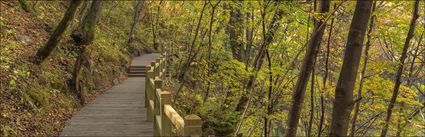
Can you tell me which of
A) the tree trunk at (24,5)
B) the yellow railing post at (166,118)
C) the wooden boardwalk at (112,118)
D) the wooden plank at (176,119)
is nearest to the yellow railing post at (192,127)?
the wooden plank at (176,119)

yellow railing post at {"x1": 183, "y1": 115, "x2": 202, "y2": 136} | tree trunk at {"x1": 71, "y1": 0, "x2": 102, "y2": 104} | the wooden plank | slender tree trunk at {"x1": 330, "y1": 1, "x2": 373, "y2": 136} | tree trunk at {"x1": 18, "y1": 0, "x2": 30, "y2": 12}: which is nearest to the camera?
slender tree trunk at {"x1": 330, "y1": 1, "x2": 373, "y2": 136}

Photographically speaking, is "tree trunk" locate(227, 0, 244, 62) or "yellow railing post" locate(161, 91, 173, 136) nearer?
"yellow railing post" locate(161, 91, 173, 136)

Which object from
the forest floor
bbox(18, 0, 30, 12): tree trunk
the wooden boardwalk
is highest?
bbox(18, 0, 30, 12): tree trunk

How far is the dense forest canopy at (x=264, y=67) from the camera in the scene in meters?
5.79

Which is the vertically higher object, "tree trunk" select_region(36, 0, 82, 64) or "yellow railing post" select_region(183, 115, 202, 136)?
"tree trunk" select_region(36, 0, 82, 64)

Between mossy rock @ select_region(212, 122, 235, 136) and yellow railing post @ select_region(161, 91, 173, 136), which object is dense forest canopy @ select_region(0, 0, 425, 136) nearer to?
mossy rock @ select_region(212, 122, 235, 136)

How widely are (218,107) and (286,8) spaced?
20.8 feet

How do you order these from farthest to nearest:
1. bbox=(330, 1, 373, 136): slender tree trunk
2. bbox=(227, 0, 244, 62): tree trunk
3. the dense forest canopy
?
1. bbox=(227, 0, 244, 62): tree trunk
2. the dense forest canopy
3. bbox=(330, 1, 373, 136): slender tree trunk

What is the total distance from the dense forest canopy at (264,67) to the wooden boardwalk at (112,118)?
464 millimetres

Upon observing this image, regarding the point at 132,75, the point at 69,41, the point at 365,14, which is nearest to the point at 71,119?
the point at 69,41

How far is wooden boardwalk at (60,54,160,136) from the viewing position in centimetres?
898

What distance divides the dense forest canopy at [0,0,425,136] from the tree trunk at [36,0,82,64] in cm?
4

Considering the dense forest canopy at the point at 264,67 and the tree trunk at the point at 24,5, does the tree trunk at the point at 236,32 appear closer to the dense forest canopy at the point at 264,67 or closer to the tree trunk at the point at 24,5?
the dense forest canopy at the point at 264,67

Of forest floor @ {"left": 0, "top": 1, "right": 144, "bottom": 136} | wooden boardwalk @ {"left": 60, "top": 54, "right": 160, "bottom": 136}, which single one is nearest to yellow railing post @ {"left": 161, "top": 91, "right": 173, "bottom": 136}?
wooden boardwalk @ {"left": 60, "top": 54, "right": 160, "bottom": 136}
